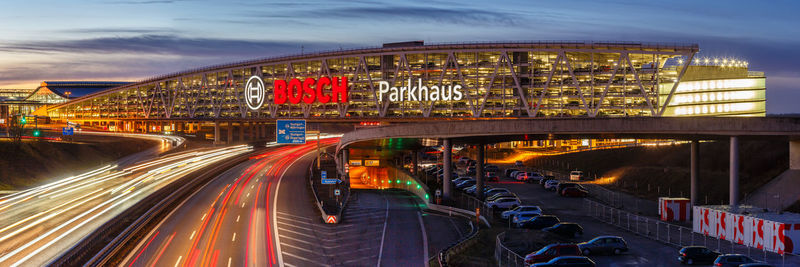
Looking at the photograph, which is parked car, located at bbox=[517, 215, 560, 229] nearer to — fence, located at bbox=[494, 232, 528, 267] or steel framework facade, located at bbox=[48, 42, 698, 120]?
fence, located at bbox=[494, 232, 528, 267]

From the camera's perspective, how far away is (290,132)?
68.1 metres

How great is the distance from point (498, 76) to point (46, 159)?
255ft

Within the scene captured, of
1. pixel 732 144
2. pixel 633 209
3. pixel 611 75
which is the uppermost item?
pixel 611 75

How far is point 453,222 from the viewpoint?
171 ft

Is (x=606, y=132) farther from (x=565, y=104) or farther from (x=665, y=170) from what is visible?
(x=565, y=104)

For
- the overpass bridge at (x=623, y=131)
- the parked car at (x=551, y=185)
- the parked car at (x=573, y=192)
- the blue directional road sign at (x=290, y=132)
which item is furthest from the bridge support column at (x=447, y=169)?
the parked car at (x=551, y=185)

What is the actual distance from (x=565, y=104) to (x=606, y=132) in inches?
2687

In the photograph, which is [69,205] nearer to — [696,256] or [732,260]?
[696,256]

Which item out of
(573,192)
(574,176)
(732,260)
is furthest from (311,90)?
(732,260)

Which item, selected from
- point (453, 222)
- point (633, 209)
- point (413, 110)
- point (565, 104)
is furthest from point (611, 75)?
point (453, 222)

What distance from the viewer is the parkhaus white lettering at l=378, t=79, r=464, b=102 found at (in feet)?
416

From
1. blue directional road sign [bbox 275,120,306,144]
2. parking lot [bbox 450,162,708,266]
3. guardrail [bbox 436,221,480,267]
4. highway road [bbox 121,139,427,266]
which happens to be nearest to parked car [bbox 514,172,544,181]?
parking lot [bbox 450,162,708,266]

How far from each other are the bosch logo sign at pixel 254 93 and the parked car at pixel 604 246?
11639 centimetres

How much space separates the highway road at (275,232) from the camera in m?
38.1
